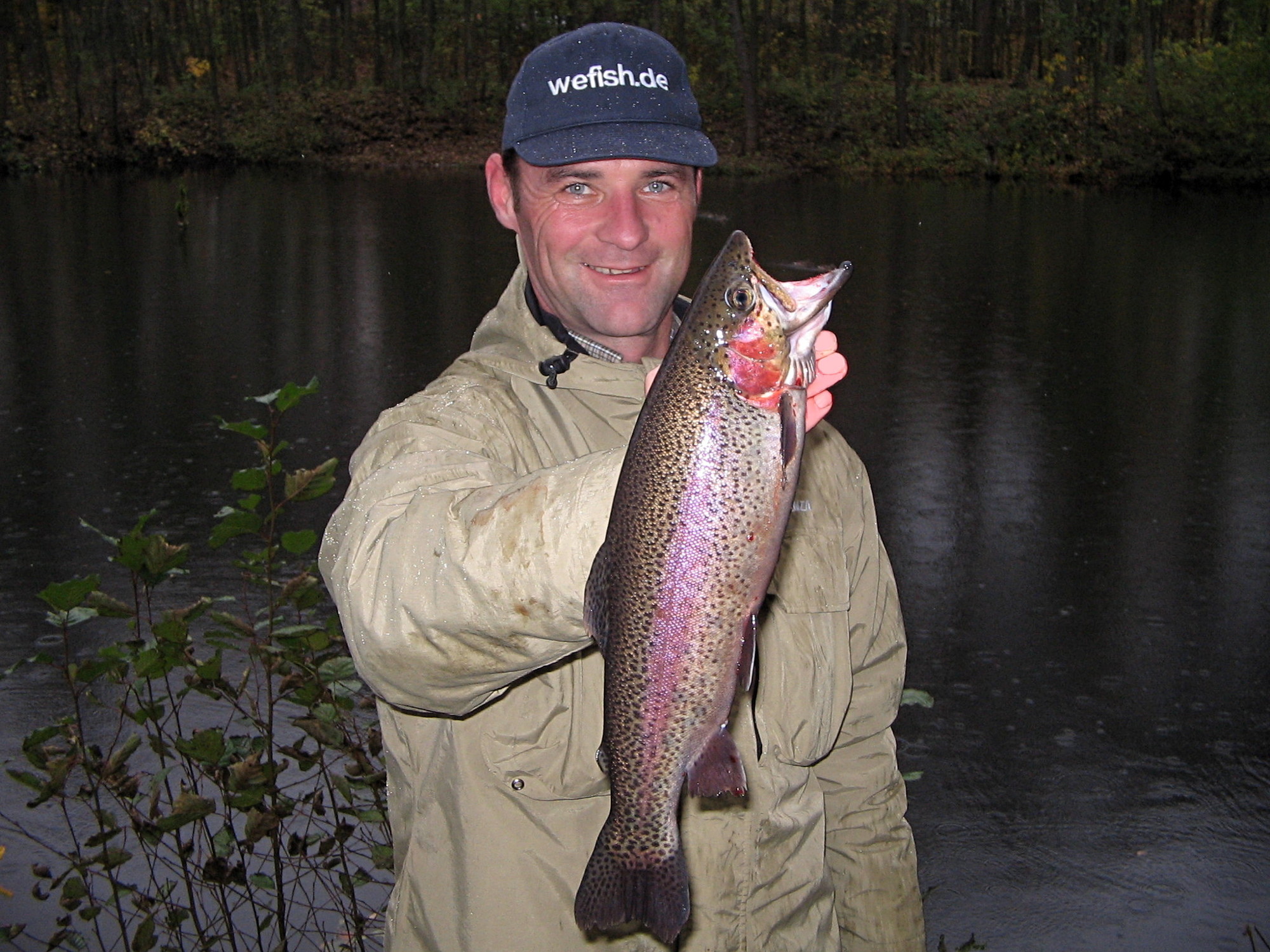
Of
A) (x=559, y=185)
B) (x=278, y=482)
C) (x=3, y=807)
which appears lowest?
(x=3, y=807)

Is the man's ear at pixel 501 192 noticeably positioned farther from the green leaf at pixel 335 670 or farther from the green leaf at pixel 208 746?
the green leaf at pixel 208 746

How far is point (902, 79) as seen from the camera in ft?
143

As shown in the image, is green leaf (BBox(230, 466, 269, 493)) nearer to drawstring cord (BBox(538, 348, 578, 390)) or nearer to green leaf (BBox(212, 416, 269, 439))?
green leaf (BBox(212, 416, 269, 439))

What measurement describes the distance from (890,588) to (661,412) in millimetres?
1440

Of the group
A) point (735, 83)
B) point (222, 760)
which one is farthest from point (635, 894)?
point (735, 83)

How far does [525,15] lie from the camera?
187ft

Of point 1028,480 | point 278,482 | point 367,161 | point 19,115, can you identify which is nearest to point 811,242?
point 1028,480

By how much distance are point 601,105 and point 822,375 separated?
3.60 feet

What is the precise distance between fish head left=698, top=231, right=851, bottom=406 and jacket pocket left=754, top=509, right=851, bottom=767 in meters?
0.84

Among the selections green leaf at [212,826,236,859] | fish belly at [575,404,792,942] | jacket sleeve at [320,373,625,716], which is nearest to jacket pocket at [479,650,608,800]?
jacket sleeve at [320,373,625,716]

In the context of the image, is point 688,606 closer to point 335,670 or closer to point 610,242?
point 610,242

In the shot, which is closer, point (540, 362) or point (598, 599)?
point (598, 599)

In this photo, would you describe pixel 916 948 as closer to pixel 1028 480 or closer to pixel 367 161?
pixel 1028 480

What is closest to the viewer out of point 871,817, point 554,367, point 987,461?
point 554,367
